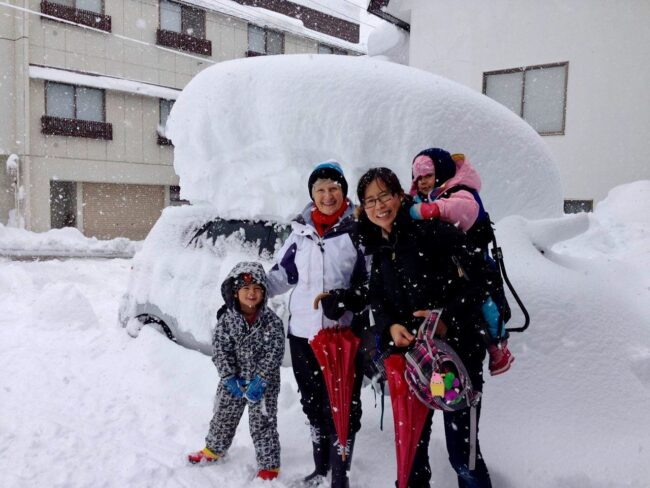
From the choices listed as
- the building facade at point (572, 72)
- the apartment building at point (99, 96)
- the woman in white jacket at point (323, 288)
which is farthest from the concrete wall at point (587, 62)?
the apartment building at point (99, 96)

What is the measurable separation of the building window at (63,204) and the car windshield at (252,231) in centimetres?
1513

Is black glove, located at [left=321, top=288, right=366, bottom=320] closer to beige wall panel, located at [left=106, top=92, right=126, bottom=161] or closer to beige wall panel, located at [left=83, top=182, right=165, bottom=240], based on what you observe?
beige wall panel, located at [left=106, top=92, right=126, bottom=161]

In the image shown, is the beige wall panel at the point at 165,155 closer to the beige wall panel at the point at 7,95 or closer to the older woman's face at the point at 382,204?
the beige wall panel at the point at 7,95

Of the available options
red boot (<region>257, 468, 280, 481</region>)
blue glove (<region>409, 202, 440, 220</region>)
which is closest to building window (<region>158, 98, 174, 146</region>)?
red boot (<region>257, 468, 280, 481</region>)

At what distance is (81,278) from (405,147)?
7810 mm

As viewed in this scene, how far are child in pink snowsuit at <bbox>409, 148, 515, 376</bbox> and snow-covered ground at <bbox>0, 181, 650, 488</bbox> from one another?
54 cm

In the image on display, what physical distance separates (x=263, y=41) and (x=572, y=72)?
14111 millimetres

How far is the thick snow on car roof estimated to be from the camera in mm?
2854

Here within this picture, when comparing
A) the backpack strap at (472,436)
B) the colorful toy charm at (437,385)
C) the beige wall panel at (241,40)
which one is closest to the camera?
the colorful toy charm at (437,385)

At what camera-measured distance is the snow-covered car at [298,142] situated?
286cm

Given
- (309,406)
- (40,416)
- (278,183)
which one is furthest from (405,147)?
(40,416)

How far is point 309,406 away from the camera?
2.51m

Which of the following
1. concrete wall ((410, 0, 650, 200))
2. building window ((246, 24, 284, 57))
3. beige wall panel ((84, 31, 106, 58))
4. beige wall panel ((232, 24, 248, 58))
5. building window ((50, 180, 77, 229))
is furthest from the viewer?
building window ((246, 24, 284, 57))

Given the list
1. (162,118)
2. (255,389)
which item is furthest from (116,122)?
(255,389)
